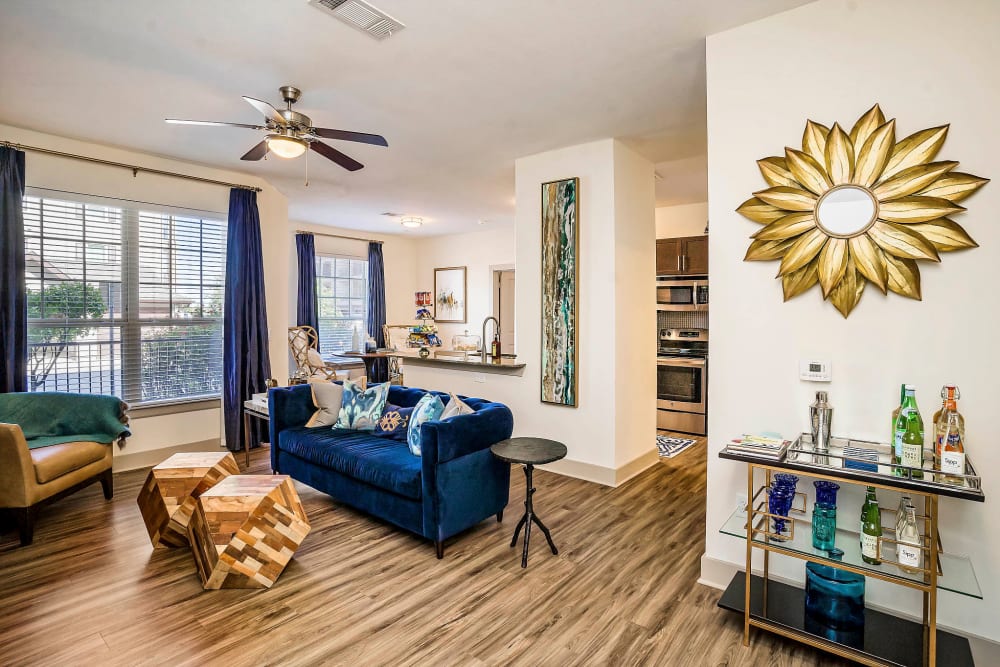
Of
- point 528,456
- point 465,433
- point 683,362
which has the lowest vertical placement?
point 528,456

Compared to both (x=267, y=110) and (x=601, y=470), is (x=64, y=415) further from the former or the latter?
(x=601, y=470)

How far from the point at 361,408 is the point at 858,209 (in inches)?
130

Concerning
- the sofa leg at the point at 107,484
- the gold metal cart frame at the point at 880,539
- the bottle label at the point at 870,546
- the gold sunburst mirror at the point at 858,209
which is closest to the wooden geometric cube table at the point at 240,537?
the sofa leg at the point at 107,484

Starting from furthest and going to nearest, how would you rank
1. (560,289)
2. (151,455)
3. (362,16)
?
1. (151,455)
2. (560,289)
3. (362,16)

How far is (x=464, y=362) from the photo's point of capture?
4746 millimetres

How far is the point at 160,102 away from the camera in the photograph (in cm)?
334

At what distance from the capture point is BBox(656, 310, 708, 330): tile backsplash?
6.02 meters

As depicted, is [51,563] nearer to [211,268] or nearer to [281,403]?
[281,403]

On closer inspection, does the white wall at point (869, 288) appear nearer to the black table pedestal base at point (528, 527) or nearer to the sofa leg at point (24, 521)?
the black table pedestal base at point (528, 527)

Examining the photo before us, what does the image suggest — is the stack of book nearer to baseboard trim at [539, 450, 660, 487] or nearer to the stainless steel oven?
baseboard trim at [539, 450, 660, 487]

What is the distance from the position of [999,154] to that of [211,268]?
5.77m

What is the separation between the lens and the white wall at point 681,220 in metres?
6.23

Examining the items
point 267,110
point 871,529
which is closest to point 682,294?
point 871,529

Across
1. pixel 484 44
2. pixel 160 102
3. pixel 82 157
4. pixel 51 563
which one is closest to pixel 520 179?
pixel 484 44
